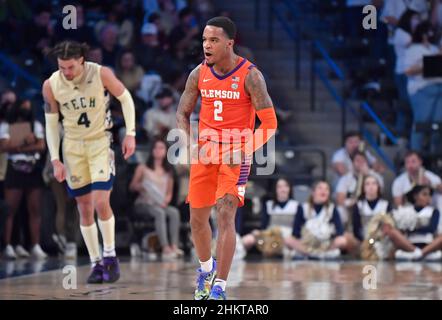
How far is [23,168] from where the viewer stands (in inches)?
542

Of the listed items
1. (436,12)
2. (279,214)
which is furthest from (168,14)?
(279,214)

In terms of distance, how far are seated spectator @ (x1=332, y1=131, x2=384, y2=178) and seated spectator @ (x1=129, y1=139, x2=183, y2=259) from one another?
2.29 m

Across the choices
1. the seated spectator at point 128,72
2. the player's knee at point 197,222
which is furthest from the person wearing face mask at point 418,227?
the player's knee at point 197,222

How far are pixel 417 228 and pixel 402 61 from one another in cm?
311

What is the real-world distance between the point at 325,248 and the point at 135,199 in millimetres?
2546

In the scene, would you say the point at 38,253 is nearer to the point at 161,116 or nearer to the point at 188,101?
the point at 161,116

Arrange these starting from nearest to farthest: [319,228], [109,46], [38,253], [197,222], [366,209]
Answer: [197,222] < [38,253] < [319,228] < [366,209] < [109,46]

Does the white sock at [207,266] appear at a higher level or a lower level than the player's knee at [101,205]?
lower

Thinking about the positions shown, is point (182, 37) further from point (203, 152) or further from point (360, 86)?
point (203, 152)

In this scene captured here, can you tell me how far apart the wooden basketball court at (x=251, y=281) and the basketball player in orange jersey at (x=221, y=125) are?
2.02 ft

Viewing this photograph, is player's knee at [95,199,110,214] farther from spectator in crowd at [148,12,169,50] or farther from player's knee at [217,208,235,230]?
spectator in crowd at [148,12,169,50]

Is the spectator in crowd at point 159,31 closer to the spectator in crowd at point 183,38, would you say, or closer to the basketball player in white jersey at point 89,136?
the spectator in crowd at point 183,38

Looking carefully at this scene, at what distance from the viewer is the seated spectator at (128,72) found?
15680 millimetres

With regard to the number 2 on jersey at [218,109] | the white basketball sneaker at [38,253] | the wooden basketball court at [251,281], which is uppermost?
the number 2 on jersey at [218,109]
